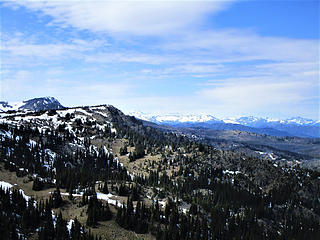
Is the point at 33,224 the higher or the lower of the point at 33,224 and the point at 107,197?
the higher

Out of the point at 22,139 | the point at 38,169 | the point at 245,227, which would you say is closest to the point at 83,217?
the point at 38,169

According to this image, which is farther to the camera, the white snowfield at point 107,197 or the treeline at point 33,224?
the white snowfield at point 107,197

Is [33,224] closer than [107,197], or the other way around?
[33,224]

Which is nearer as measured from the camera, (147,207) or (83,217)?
(83,217)

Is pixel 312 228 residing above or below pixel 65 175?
below

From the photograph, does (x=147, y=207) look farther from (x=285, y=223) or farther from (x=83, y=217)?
(x=285, y=223)

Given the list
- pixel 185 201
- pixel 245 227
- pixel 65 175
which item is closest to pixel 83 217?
pixel 65 175

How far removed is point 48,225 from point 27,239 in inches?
262

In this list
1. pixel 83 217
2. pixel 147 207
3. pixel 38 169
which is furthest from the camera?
pixel 38 169

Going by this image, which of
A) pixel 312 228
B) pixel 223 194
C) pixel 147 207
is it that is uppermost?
pixel 147 207

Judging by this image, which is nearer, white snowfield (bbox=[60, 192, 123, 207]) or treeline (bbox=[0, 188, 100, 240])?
treeline (bbox=[0, 188, 100, 240])

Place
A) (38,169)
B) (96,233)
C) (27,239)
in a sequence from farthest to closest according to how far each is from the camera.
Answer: (38,169) → (96,233) → (27,239)

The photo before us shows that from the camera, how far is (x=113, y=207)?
105 m

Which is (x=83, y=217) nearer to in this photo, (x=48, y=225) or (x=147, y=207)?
(x=48, y=225)
